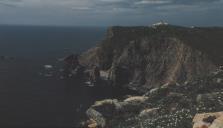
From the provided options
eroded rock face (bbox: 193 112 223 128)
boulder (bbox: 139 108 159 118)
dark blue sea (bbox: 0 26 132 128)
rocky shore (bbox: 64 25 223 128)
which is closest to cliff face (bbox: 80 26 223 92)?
rocky shore (bbox: 64 25 223 128)

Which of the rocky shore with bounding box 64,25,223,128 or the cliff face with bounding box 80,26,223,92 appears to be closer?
the rocky shore with bounding box 64,25,223,128

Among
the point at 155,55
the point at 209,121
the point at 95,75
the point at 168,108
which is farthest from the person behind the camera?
the point at 95,75

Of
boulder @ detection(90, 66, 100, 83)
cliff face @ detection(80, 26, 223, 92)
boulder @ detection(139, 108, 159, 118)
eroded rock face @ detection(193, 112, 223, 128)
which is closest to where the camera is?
eroded rock face @ detection(193, 112, 223, 128)

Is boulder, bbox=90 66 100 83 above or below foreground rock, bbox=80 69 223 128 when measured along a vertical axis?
below

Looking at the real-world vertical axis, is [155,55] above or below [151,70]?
above

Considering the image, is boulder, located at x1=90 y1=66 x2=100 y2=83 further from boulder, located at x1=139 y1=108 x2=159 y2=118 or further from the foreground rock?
boulder, located at x1=139 y1=108 x2=159 y2=118

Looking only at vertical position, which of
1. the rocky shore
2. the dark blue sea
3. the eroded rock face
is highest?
the eroded rock face

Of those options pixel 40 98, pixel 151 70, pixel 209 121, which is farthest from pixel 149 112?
pixel 151 70

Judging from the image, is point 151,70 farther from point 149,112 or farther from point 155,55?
point 149,112

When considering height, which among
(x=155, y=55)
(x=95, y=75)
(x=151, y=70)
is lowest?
(x=95, y=75)

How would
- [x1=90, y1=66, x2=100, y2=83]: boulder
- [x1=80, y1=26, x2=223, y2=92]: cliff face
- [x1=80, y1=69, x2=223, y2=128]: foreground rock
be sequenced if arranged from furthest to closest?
[x1=90, y1=66, x2=100, y2=83]: boulder → [x1=80, y1=26, x2=223, y2=92]: cliff face → [x1=80, y1=69, x2=223, y2=128]: foreground rock
